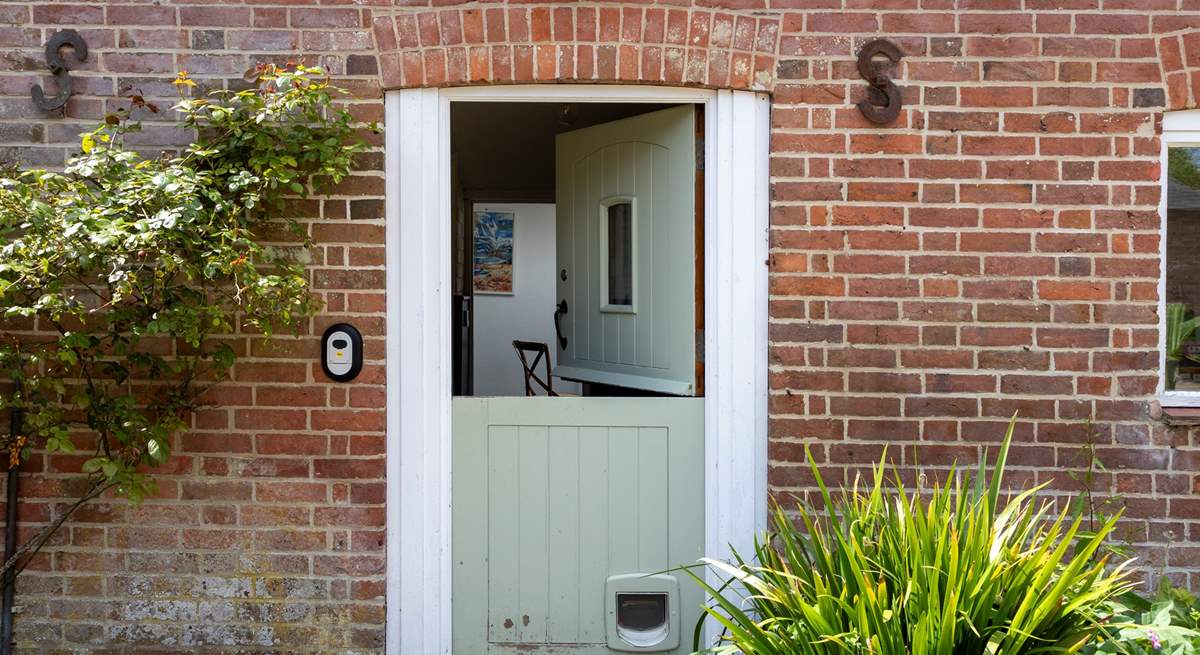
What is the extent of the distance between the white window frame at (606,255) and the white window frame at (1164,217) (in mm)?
1922

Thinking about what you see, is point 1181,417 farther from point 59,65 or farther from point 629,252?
point 59,65

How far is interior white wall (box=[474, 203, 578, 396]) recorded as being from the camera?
8.41 metres

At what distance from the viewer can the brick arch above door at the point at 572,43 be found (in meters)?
3.49

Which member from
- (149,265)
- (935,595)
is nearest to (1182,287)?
(935,595)

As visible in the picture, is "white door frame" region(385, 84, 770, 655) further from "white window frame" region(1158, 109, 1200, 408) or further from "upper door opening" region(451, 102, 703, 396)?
"white window frame" region(1158, 109, 1200, 408)

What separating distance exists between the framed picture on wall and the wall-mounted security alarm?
4.87 metres

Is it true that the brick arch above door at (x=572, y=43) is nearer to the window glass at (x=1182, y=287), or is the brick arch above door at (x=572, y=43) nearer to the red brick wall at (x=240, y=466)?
the red brick wall at (x=240, y=466)

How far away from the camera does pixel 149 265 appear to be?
11.2 feet

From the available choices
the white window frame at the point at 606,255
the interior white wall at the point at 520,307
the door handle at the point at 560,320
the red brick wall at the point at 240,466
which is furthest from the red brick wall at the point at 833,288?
the interior white wall at the point at 520,307

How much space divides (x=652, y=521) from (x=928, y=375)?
1.14 m

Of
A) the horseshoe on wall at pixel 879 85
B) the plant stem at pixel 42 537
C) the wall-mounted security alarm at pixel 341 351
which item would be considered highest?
the horseshoe on wall at pixel 879 85

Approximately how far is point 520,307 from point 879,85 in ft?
17.3

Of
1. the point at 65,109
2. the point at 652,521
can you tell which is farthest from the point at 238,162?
the point at 652,521

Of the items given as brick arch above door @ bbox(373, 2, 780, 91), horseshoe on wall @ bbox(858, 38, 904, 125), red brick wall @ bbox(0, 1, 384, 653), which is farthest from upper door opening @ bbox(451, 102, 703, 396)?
red brick wall @ bbox(0, 1, 384, 653)
